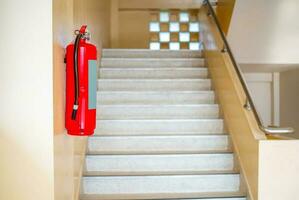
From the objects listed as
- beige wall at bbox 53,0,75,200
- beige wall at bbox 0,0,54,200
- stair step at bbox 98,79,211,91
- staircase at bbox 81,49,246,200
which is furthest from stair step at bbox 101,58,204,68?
beige wall at bbox 0,0,54,200

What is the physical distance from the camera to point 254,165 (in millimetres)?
2844

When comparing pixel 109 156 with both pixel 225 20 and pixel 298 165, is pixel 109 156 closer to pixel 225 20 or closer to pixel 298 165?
pixel 298 165

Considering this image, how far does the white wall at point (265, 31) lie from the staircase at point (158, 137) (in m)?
0.60

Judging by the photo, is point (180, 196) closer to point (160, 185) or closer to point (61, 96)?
point (160, 185)

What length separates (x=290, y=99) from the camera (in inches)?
224

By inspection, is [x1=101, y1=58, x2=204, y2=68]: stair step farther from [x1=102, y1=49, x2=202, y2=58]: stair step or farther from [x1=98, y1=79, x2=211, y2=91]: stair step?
[x1=98, y1=79, x2=211, y2=91]: stair step

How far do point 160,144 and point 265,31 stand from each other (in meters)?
2.04

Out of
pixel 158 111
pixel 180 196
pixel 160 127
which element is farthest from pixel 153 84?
pixel 180 196

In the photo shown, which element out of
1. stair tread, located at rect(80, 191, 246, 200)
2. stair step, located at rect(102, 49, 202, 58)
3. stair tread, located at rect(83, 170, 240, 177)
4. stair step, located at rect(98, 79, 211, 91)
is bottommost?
stair tread, located at rect(80, 191, 246, 200)

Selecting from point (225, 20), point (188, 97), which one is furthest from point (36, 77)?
point (225, 20)

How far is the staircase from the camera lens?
3180 mm

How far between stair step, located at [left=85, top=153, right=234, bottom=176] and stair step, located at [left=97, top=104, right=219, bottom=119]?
0.64 metres

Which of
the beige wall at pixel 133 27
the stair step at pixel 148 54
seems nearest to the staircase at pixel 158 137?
the stair step at pixel 148 54

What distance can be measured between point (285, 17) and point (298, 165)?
2287 millimetres
